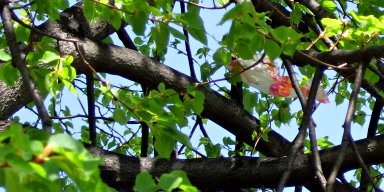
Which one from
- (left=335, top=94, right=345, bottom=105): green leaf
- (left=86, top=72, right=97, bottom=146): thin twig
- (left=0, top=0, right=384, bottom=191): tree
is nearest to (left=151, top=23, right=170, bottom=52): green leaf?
(left=0, top=0, right=384, bottom=191): tree

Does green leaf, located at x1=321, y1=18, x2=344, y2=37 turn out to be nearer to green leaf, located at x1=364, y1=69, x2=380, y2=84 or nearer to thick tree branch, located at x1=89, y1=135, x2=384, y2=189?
green leaf, located at x1=364, y1=69, x2=380, y2=84

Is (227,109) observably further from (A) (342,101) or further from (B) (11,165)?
(B) (11,165)

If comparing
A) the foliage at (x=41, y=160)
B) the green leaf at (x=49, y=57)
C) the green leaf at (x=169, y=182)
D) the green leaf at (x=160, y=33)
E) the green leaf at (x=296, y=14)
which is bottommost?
the foliage at (x=41, y=160)

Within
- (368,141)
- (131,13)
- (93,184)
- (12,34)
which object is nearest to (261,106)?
(368,141)

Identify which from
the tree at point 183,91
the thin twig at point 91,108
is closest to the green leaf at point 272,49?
the tree at point 183,91

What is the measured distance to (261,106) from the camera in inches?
154

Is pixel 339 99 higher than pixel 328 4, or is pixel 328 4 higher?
pixel 339 99

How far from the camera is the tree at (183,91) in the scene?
1833mm

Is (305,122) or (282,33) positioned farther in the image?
(305,122)

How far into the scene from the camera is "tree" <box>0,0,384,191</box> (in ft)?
6.01

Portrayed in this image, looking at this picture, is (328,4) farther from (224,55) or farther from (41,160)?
(41,160)

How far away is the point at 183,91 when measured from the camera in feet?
9.23

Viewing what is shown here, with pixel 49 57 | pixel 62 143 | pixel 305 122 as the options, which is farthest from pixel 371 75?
pixel 62 143

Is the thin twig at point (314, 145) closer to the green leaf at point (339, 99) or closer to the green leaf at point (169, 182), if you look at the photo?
the green leaf at point (169, 182)
